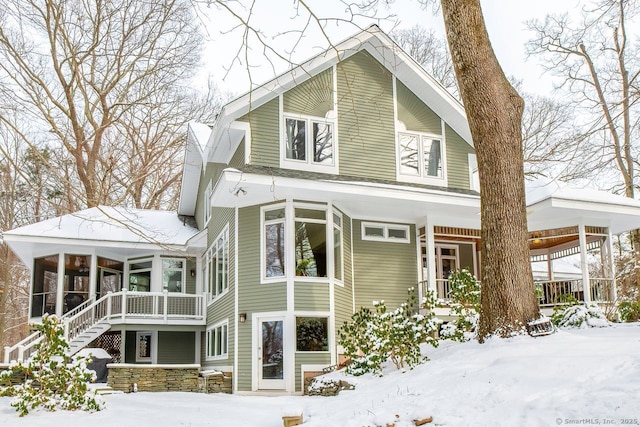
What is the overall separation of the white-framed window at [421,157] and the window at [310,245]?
291 cm

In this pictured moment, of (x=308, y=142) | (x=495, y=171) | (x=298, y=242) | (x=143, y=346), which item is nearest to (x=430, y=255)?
(x=298, y=242)

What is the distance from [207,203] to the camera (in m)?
18.2

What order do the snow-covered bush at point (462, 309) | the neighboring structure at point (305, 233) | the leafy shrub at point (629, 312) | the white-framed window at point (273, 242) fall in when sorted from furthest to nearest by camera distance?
the white-framed window at point (273, 242) < the neighboring structure at point (305, 233) < the leafy shrub at point (629, 312) < the snow-covered bush at point (462, 309)

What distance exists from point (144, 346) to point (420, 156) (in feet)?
33.0

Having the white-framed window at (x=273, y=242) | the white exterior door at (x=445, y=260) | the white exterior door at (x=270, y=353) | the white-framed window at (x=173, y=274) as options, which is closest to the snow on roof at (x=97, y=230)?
the white-framed window at (x=173, y=274)

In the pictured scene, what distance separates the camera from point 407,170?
15.0 metres

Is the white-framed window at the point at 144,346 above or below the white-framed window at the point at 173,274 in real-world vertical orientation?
below

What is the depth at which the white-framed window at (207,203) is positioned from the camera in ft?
57.8

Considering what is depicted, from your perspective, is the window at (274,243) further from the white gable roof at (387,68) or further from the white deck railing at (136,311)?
the white deck railing at (136,311)

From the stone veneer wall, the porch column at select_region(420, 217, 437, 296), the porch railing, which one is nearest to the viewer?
the stone veneer wall

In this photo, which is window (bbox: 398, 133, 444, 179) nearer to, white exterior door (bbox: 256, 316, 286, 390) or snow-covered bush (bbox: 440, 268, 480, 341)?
snow-covered bush (bbox: 440, 268, 480, 341)

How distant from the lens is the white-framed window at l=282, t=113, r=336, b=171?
45.4ft

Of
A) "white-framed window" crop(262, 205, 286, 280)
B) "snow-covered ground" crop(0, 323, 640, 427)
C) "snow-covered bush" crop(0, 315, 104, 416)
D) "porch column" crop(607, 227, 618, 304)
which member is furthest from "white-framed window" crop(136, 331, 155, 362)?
"porch column" crop(607, 227, 618, 304)

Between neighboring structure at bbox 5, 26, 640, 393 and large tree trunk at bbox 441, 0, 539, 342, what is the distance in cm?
267
